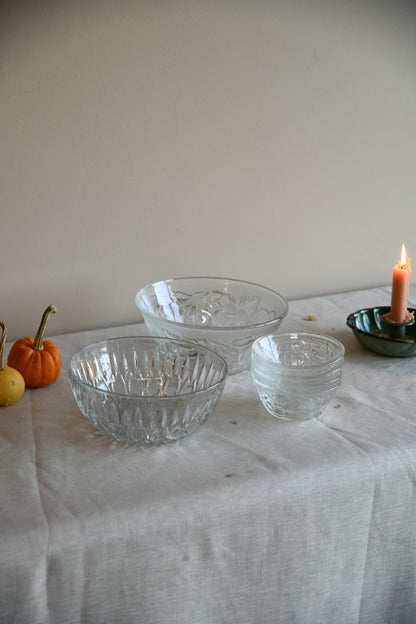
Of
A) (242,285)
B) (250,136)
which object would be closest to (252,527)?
(242,285)

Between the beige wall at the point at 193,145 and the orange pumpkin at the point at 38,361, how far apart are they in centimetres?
24

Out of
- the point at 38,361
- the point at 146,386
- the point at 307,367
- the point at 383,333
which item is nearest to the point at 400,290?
the point at 383,333

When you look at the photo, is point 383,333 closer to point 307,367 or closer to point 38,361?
point 307,367

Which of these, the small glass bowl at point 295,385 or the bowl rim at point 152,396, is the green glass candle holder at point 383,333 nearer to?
the small glass bowl at point 295,385

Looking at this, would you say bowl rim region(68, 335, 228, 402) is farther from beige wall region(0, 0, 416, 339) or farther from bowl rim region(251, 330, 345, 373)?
beige wall region(0, 0, 416, 339)

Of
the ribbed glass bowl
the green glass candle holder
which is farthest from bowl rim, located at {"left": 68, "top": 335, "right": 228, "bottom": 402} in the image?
the green glass candle holder

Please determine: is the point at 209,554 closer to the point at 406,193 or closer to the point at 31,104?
the point at 31,104

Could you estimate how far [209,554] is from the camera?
0.72 m

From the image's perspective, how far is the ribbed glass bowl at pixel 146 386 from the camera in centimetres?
79

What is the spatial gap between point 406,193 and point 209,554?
3.30 ft

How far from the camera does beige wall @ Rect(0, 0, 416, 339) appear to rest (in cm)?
112

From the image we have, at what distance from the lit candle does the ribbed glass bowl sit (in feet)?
1.11

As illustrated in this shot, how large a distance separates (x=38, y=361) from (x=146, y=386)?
6.1 inches

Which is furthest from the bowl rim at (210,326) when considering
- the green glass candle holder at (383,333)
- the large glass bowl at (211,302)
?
the green glass candle holder at (383,333)
